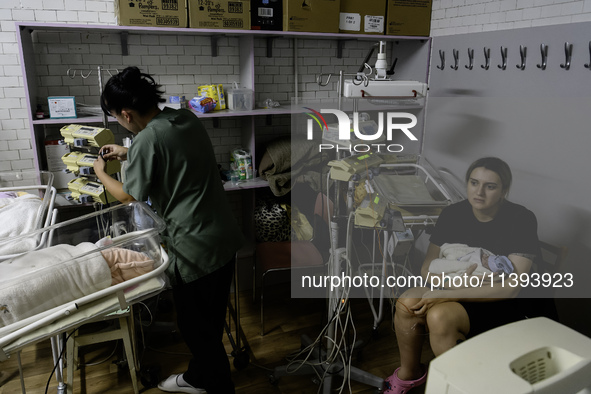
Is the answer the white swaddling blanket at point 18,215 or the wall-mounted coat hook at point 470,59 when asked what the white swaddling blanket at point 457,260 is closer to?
the wall-mounted coat hook at point 470,59

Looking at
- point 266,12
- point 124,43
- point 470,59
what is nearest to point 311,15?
point 266,12

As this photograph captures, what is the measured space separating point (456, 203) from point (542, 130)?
26.7 inches

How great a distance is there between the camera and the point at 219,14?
2809mm

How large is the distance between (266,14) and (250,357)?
7.04ft

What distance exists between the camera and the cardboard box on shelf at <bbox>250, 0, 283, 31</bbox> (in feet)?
9.61

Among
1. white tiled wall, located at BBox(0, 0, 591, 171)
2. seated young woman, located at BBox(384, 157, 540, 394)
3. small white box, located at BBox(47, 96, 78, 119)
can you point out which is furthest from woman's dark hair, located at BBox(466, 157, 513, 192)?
small white box, located at BBox(47, 96, 78, 119)

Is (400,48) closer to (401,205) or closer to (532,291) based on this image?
(401,205)

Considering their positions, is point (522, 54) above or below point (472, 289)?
above

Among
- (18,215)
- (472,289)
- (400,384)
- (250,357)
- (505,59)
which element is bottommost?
(250,357)

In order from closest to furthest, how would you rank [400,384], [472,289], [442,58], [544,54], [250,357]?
[472,289] < [400,384] < [544,54] < [250,357] < [442,58]

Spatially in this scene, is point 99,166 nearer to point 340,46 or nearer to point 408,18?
point 340,46

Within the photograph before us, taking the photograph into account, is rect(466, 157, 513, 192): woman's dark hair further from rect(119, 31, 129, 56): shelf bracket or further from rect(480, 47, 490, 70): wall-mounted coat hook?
rect(119, 31, 129, 56): shelf bracket

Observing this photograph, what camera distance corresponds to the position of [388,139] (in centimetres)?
357

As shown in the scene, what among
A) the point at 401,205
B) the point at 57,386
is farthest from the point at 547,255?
the point at 57,386
